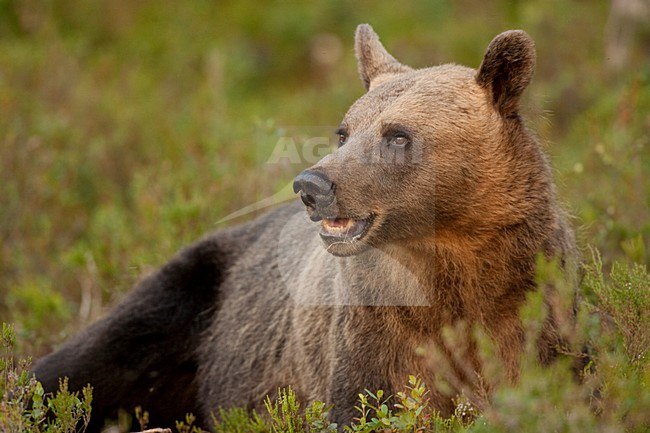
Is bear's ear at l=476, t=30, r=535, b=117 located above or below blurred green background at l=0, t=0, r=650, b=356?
above

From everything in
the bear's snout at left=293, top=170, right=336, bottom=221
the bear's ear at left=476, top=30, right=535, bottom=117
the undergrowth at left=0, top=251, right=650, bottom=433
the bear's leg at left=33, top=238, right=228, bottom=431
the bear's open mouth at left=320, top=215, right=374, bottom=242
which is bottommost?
the bear's leg at left=33, top=238, right=228, bottom=431

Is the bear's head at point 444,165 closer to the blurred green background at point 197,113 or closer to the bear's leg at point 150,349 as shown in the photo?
the blurred green background at point 197,113

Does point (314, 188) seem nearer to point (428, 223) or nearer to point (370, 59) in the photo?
point (428, 223)

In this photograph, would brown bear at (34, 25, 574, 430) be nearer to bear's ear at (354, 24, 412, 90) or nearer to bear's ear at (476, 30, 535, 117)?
bear's ear at (476, 30, 535, 117)

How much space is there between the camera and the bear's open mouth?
13.7 ft

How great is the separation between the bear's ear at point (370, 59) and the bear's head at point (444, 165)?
0.75 meters

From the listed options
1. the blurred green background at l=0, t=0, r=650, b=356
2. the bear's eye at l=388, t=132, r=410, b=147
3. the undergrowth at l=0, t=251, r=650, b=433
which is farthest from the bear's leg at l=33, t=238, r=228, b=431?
the bear's eye at l=388, t=132, r=410, b=147

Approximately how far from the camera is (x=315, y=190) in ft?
13.3

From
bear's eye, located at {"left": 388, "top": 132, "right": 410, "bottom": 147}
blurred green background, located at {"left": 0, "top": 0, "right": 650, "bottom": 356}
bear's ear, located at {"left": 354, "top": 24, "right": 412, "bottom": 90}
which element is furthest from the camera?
blurred green background, located at {"left": 0, "top": 0, "right": 650, "bottom": 356}

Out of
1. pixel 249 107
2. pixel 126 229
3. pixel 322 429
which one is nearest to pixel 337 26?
pixel 249 107

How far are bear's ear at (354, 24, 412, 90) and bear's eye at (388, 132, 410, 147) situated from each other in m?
0.90

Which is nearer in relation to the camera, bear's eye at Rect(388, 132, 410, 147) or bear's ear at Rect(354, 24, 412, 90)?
bear's eye at Rect(388, 132, 410, 147)

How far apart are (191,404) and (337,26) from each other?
34.0ft

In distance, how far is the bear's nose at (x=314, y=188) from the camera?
4.01 m
